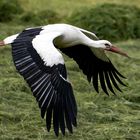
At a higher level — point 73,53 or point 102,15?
point 73,53

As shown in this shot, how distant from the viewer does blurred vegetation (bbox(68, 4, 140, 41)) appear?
1158 centimetres

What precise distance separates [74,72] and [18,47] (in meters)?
2.93

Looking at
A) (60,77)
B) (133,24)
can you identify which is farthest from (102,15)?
(60,77)

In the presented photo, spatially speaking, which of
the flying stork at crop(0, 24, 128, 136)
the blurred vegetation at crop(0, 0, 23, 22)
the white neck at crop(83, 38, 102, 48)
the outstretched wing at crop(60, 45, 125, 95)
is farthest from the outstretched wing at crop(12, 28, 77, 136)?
the blurred vegetation at crop(0, 0, 23, 22)

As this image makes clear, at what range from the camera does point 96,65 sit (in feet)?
22.8

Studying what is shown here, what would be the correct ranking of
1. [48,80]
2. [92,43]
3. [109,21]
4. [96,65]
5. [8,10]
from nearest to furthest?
[48,80], [92,43], [96,65], [109,21], [8,10]

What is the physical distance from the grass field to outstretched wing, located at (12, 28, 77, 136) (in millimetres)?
706

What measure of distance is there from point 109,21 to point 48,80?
262 inches

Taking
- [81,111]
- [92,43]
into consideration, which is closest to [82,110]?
[81,111]

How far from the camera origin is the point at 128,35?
11.7 meters

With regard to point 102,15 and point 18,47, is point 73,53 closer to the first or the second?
point 18,47

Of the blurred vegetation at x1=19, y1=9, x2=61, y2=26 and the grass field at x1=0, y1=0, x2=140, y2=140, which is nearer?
the grass field at x1=0, y1=0, x2=140, y2=140

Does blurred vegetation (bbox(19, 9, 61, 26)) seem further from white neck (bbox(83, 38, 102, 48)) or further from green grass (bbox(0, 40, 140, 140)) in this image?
white neck (bbox(83, 38, 102, 48))

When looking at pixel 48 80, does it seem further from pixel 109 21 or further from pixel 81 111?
pixel 109 21
